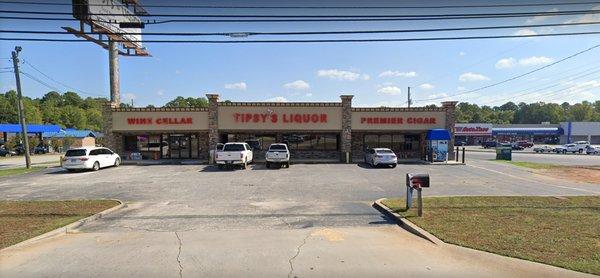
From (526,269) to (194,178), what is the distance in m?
16.0

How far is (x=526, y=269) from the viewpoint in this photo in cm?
587

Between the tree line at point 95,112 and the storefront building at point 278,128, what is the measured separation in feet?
207

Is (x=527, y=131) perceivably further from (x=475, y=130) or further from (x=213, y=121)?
(x=213, y=121)

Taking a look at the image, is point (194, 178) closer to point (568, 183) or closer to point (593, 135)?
point (568, 183)

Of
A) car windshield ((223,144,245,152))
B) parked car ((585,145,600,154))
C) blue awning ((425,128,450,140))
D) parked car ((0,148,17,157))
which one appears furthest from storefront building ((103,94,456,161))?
parked car ((585,145,600,154))

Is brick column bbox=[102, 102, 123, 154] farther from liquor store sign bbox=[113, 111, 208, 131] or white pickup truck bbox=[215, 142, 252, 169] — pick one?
white pickup truck bbox=[215, 142, 252, 169]

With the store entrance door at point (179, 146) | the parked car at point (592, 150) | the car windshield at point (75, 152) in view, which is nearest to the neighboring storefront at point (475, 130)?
the parked car at point (592, 150)

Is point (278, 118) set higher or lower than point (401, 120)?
higher

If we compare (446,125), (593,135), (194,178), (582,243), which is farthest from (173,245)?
(593,135)

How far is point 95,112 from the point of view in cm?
12850

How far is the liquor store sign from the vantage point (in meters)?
28.7

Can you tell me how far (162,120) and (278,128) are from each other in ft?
29.8

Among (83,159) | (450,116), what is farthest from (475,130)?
(83,159)

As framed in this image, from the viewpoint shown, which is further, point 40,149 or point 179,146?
point 40,149
